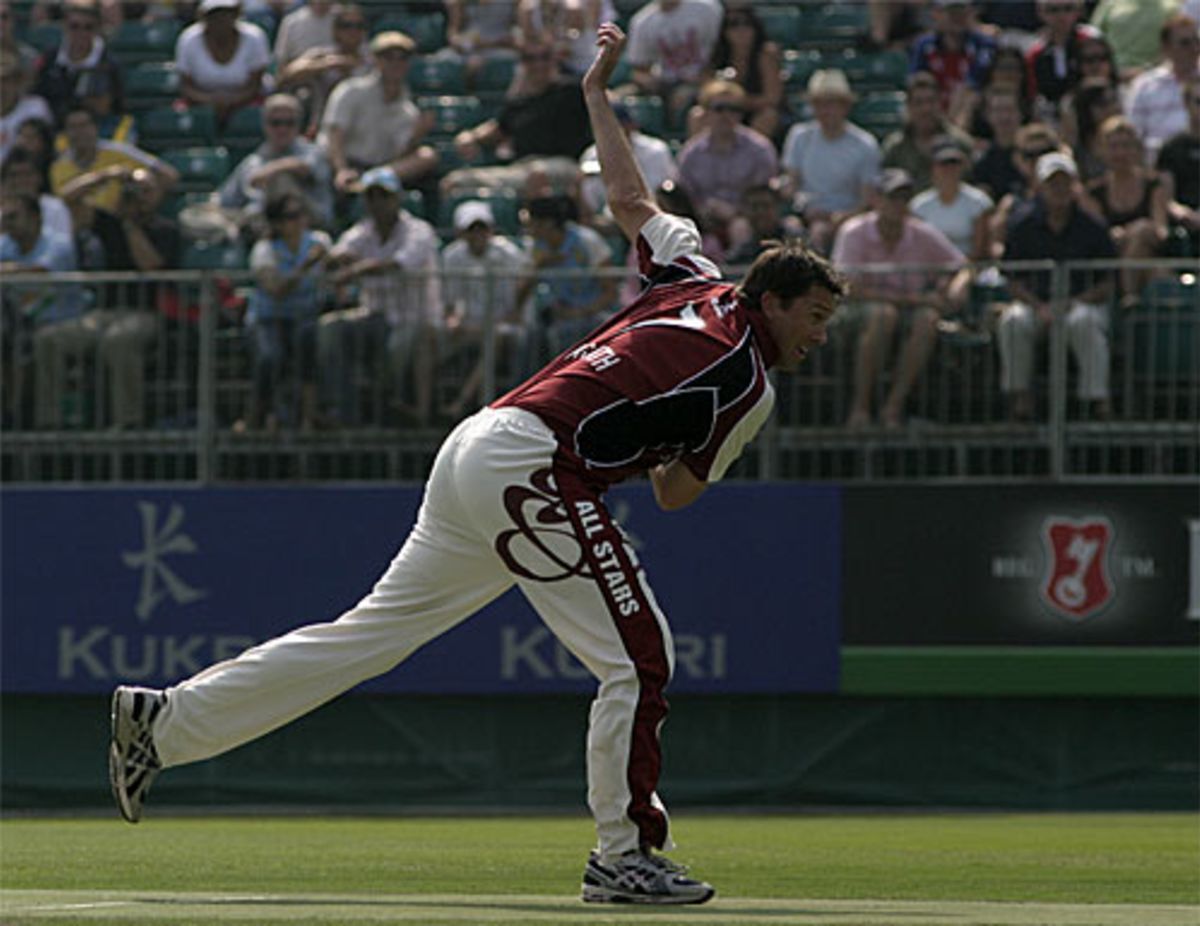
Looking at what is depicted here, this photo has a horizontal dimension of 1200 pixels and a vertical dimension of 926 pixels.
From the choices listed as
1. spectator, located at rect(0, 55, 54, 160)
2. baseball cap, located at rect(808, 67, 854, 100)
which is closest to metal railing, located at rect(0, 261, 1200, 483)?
baseball cap, located at rect(808, 67, 854, 100)

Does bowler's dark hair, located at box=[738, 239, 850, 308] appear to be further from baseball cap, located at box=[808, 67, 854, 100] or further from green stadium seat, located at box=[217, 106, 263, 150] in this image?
green stadium seat, located at box=[217, 106, 263, 150]

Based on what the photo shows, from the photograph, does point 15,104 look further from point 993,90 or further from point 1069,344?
point 1069,344

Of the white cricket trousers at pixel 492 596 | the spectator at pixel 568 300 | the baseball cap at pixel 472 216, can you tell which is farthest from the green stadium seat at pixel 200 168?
the white cricket trousers at pixel 492 596

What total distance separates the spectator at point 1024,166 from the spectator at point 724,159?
1.57 metres

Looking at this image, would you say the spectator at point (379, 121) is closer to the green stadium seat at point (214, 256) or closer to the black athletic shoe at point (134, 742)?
the green stadium seat at point (214, 256)

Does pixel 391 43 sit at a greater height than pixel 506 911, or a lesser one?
greater

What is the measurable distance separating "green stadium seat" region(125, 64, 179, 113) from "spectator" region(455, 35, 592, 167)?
3505 millimetres

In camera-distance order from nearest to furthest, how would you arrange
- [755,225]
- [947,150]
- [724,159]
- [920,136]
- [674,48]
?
[755,225] → [947,150] → [724,159] → [920,136] → [674,48]

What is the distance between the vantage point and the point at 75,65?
69.7 ft

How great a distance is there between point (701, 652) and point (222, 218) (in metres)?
5.27

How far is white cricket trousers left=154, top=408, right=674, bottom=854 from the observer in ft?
26.3

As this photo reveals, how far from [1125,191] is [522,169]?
4.41 metres

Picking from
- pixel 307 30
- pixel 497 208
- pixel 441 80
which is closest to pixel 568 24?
pixel 441 80

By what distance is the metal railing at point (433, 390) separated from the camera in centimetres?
1530
